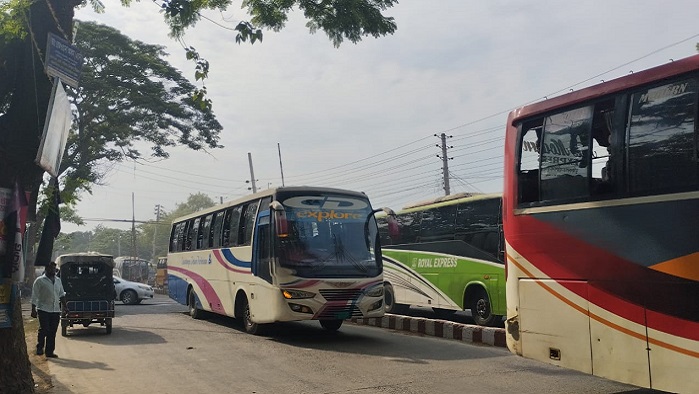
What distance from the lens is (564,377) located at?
7840mm

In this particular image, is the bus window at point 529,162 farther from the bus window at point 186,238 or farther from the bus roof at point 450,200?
the bus window at point 186,238

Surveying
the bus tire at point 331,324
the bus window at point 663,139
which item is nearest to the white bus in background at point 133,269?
the bus tire at point 331,324

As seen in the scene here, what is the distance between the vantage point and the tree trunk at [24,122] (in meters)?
6.54

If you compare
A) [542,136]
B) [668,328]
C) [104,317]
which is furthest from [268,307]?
[668,328]

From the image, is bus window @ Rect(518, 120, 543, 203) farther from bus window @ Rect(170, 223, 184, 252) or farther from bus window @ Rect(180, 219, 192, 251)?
bus window @ Rect(170, 223, 184, 252)

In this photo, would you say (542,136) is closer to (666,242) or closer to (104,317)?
(666,242)

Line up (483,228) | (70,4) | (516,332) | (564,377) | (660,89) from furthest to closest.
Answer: (483,228) < (564,377) < (70,4) < (516,332) < (660,89)

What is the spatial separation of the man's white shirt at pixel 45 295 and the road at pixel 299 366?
98 centimetres

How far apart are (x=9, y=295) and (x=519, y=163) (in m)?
5.88

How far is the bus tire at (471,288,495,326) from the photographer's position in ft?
44.4

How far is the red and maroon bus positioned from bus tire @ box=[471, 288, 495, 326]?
7.37 meters

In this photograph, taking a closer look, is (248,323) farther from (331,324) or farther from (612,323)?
(612,323)

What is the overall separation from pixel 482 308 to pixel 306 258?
16.2ft

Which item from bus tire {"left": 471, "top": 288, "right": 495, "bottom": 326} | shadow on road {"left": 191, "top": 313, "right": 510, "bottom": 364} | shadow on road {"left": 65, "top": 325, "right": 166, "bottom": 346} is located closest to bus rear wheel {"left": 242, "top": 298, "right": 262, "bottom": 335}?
shadow on road {"left": 191, "top": 313, "right": 510, "bottom": 364}
